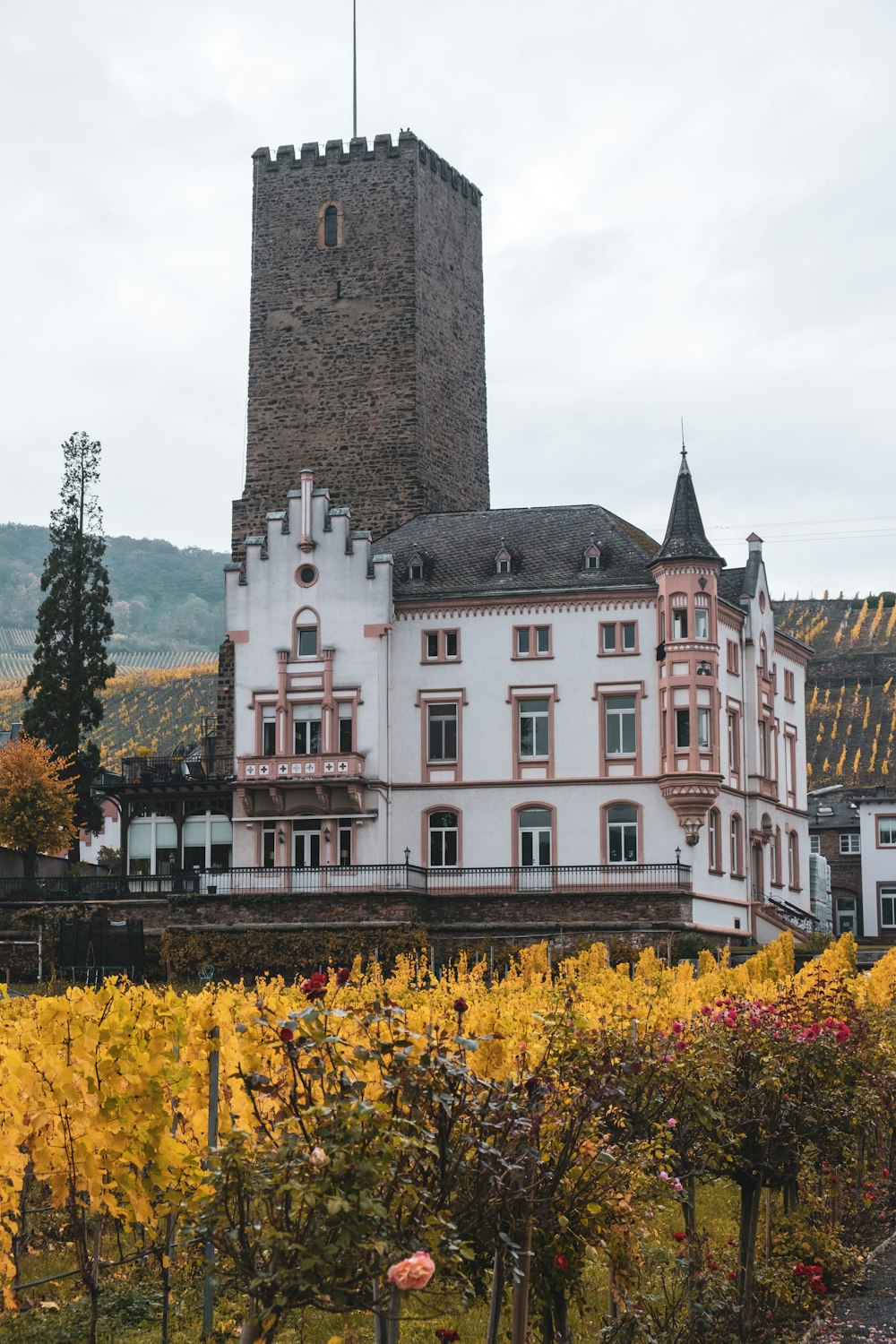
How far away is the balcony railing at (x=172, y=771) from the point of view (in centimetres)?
5622

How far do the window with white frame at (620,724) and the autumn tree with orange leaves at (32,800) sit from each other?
19.2m

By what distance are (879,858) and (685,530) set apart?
29.6 metres

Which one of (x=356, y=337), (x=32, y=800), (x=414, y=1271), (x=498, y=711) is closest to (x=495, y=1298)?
(x=414, y=1271)

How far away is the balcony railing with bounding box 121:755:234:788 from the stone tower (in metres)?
8.71

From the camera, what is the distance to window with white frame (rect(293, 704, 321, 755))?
177 ft

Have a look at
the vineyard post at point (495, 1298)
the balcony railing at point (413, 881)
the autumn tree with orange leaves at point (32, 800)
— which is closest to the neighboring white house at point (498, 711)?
the balcony railing at point (413, 881)

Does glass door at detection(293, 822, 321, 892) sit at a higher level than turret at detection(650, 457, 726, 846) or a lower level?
lower

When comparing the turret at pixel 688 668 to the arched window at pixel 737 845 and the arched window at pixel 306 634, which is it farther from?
the arched window at pixel 306 634

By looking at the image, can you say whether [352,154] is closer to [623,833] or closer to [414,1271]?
[623,833]

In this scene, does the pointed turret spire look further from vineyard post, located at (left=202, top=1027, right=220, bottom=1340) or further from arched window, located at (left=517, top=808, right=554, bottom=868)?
vineyard post, located at (left=202, top=1027, right=220, bottom=1340)

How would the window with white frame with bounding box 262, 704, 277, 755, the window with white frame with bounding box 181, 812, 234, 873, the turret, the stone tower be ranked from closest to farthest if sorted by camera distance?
1. the turret
2. the window with white frame with bounding box 262, 704, 277, 755
3. the window with white frame with bounding box 181, 812, 234, 873
4. the stone tower

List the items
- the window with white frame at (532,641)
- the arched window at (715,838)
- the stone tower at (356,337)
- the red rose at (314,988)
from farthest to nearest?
the stone tower at (356,337) < the window with white frame at (532,641) < the arched window at (715,838) < the red rose at (314,988)

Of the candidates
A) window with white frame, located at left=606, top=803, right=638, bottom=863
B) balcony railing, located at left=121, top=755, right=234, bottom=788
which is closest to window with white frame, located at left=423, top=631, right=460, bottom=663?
window with white frame, located at left=606, top=803, right=638, bottom=863

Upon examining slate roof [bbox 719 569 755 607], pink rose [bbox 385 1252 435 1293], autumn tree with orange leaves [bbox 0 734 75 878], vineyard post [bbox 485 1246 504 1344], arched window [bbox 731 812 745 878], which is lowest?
vineyard post [bbox 485 1246 504 1344]
